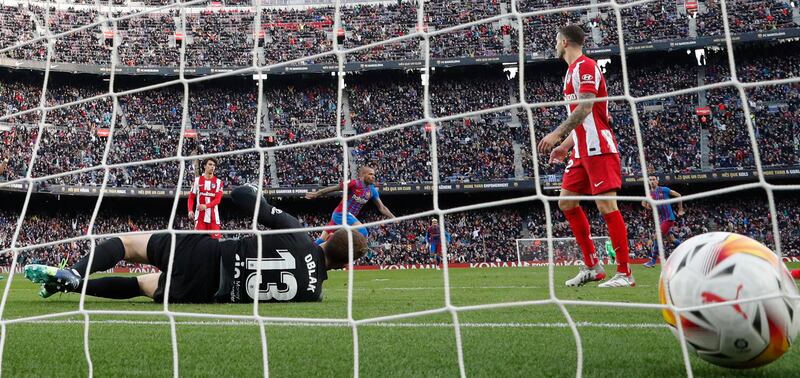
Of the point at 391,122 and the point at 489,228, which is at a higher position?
the point at 391,122

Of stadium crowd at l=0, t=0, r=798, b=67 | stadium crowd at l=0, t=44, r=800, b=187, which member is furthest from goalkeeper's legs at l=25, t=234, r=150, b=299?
stadium crowd at l=0, t=0, r=798, b=67

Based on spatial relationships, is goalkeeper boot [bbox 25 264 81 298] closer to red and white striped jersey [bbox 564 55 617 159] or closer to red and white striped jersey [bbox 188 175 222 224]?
red and white striped jersey [bbox 564 55 617 159]

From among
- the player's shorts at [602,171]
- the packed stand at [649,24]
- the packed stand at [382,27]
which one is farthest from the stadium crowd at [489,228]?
the player's shorts at [602,171]

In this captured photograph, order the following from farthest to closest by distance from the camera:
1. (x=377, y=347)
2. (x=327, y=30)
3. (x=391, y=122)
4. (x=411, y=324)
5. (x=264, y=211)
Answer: (x=327, y=30)
(x=391, y=122)
(x=264, y=211)
(x=411, y=324)
(x=377, y=347)

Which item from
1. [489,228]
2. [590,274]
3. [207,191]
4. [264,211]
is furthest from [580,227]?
[489,228]

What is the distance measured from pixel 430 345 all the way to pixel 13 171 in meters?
24.7

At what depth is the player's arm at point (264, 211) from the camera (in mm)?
A: 4527

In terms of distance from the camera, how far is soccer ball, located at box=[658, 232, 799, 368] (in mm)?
2119

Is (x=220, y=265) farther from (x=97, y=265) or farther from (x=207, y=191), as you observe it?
(x=207, y=191)

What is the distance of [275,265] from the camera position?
485cm

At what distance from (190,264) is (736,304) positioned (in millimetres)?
3594

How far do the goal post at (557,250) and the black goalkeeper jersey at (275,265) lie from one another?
11593mm

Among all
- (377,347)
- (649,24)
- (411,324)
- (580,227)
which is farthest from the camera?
(649,24)

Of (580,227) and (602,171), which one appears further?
(580,227)
